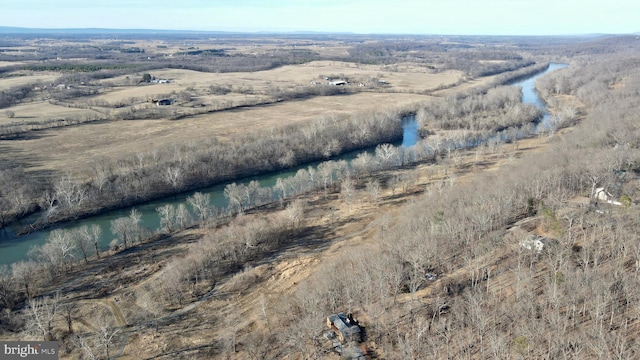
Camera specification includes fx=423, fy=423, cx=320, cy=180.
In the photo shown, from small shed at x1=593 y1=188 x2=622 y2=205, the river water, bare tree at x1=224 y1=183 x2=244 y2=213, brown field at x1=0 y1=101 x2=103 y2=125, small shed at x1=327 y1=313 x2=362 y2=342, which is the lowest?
the river water

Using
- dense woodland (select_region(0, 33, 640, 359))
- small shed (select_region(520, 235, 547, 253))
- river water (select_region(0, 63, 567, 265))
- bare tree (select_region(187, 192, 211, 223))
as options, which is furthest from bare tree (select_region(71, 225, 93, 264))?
small shed (select_region(520, 235, 547, 253))

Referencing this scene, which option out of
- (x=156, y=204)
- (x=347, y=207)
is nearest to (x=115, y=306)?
(x=156, y=204)

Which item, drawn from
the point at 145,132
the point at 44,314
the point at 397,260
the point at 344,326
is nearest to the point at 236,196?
the point at 44,314

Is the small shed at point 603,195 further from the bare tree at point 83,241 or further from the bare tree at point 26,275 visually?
the bare tree at point 26,275

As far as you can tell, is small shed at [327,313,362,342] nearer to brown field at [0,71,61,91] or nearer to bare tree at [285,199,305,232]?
bare tree at [285,199,305,232]

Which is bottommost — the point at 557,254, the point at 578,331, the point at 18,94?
the point at 578,331

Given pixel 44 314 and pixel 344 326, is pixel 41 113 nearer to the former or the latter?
pixel 44 314

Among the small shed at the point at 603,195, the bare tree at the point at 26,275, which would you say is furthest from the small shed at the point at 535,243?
the bare tree at the point at 26,275

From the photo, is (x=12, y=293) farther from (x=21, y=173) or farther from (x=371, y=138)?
(x=371, y=138)
